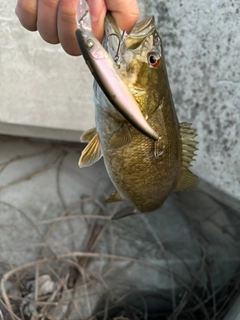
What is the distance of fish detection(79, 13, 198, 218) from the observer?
1.90ft

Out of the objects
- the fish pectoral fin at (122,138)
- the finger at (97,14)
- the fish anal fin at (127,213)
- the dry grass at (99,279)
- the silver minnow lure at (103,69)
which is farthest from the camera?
the dry grass at (99,279)

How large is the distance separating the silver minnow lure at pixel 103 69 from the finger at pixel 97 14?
0.09 meters

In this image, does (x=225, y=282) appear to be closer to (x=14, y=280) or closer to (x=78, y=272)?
(x=78, y=272)

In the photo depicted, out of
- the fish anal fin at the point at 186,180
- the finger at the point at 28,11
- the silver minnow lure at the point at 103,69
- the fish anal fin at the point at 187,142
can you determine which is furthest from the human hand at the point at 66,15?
the fish anal fin at the point at 186,180

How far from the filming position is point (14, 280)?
4.66ft

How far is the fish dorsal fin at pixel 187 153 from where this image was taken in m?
0.76

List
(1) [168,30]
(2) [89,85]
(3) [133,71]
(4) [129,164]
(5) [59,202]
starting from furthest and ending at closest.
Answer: (5) [59,202] < (2) [89,85] < (1) [168,30] < (4) [129,164] < (3) [133,71]

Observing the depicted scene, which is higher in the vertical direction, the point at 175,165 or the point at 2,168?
the point at 175,165

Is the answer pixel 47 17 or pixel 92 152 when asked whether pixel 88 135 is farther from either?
pixel 47 17

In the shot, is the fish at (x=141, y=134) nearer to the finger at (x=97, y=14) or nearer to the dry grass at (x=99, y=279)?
the finger at (x=97, y=14)

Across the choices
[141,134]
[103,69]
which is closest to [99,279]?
[141,134]

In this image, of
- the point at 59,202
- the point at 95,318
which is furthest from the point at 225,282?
the point at 59,202

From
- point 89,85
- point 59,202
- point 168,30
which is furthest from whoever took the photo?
point 59,202

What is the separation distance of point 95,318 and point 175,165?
894mm
